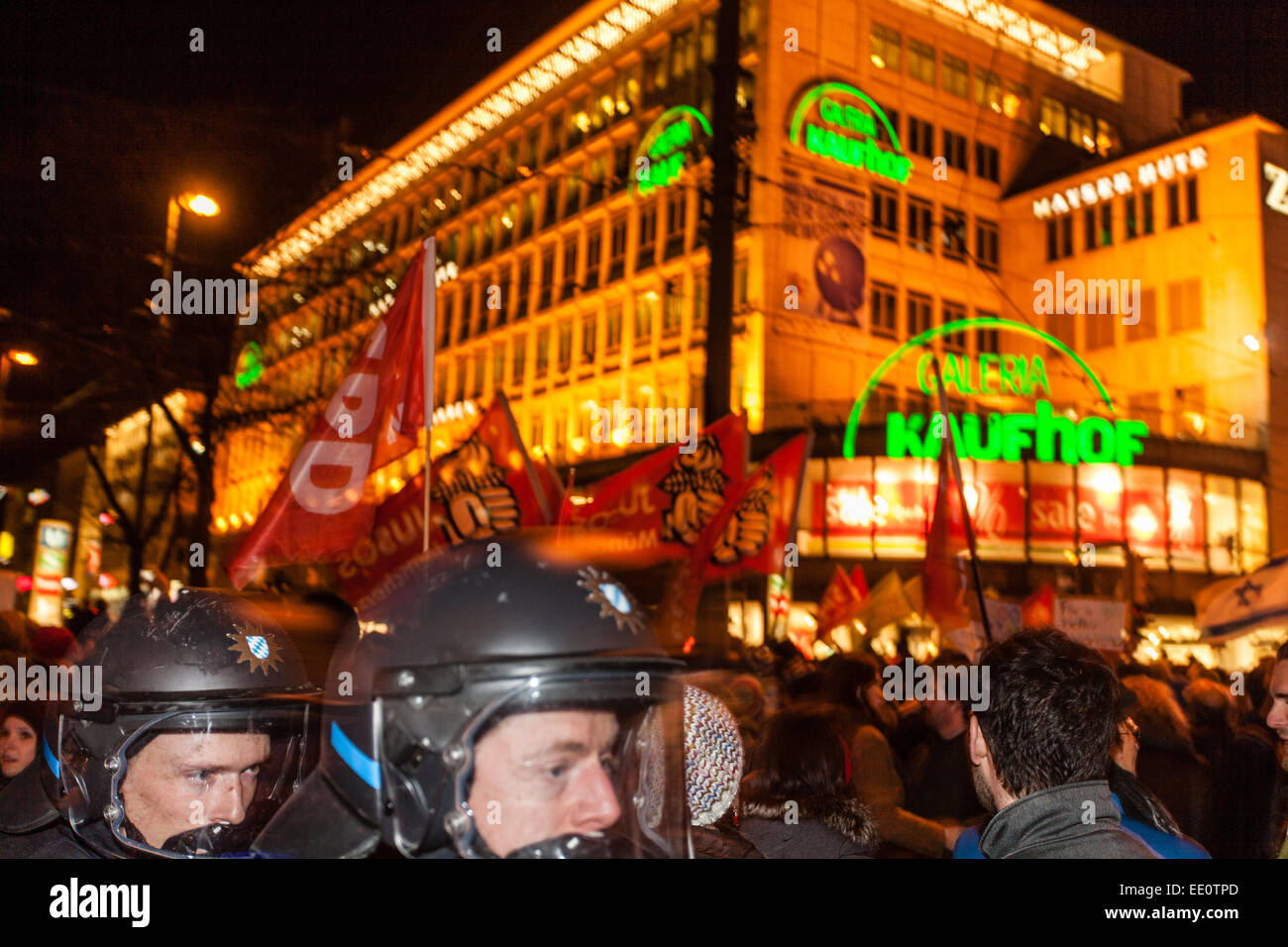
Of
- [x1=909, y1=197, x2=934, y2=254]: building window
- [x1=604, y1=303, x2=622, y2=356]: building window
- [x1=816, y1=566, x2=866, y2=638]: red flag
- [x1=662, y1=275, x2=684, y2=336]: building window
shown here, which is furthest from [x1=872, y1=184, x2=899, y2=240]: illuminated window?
[x1=816, y1=566, x2=866, y2=638]: red flag

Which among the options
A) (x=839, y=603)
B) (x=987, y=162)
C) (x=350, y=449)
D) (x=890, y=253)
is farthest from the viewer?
(x=987, y=162)

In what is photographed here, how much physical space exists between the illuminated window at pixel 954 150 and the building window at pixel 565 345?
16.3 m

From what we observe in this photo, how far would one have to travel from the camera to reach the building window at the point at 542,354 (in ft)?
160

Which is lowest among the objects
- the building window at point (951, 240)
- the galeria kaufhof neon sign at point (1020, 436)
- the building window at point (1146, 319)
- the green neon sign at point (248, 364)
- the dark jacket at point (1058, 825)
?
the dark jacket at point (1058, 825)

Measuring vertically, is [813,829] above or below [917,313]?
below

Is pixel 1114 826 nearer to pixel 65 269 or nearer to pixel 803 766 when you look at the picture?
pixel 803 766

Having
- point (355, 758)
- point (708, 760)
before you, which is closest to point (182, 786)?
point (355, 758)

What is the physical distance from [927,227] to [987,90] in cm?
698

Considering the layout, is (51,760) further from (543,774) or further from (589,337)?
(589,337)

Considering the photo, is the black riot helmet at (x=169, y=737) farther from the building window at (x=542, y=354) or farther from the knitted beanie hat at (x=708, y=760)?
the building window at (x=542, y=354)

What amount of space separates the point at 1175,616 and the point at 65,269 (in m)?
31.5

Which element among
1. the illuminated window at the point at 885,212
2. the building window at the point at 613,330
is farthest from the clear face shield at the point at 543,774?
the building window at the point at 613,330

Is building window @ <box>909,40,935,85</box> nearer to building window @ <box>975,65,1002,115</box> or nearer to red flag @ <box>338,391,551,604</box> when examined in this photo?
building window @ <box>975,65,1002,115</box>

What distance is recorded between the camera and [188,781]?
2824mm
